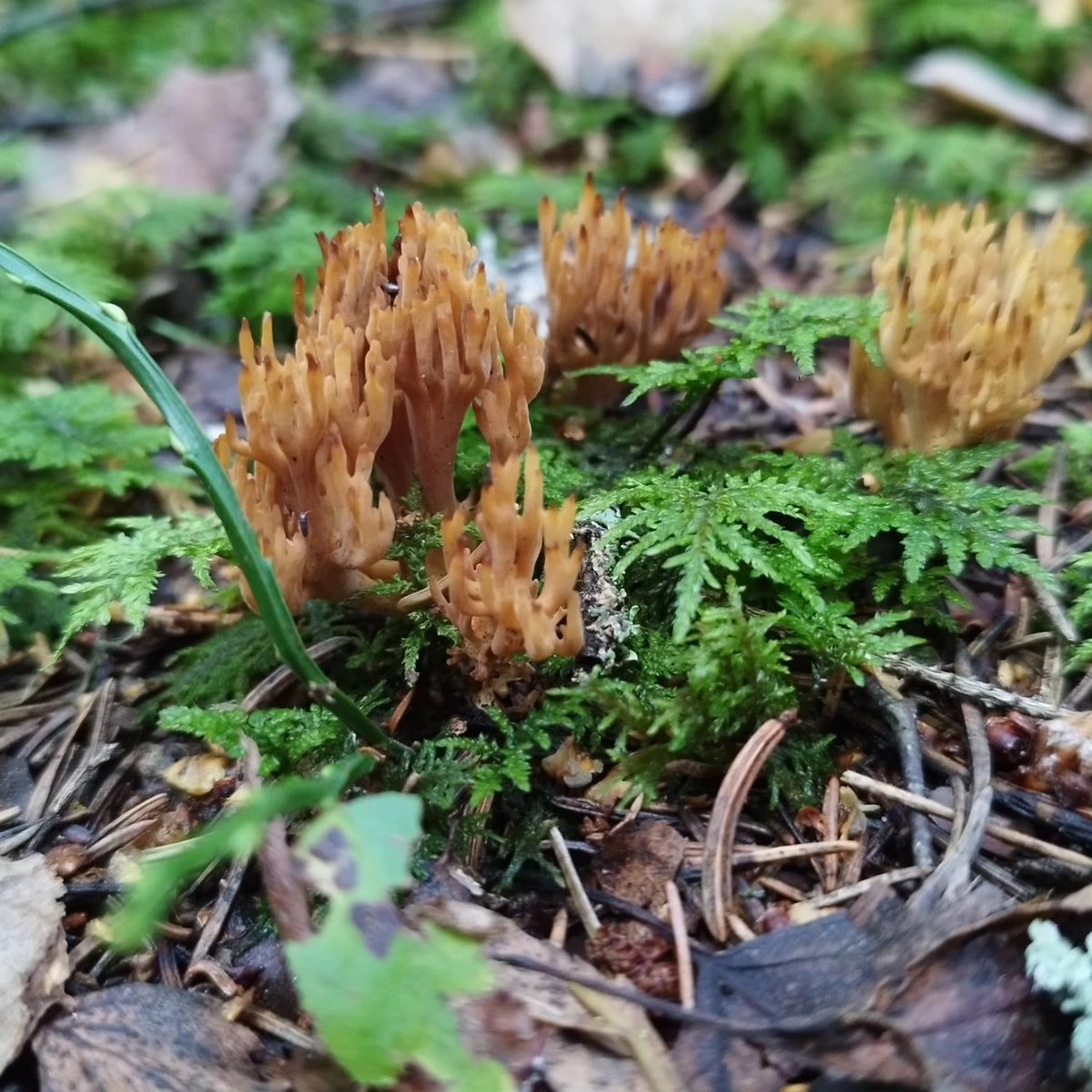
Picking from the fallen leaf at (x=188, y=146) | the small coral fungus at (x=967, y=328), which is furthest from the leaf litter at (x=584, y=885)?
the fallen leaf at (x=188, y=146)

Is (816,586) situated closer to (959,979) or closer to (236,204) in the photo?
(959,979)

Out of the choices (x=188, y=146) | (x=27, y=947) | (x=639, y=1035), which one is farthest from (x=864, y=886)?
(x=188, y=146)

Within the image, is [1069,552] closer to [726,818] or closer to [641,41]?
[726,818]

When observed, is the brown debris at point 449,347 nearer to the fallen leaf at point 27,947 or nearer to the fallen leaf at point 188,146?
the fallen leaf at point 27,947

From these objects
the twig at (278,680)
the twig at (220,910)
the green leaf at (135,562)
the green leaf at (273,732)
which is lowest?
the twig at (220,910)

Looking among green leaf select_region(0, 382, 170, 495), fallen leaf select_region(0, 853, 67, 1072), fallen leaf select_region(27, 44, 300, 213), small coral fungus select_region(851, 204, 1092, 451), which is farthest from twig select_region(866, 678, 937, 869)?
fallen leaf select_region(27, 44, 300, 213)

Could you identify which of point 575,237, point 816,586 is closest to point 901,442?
point 816,586
